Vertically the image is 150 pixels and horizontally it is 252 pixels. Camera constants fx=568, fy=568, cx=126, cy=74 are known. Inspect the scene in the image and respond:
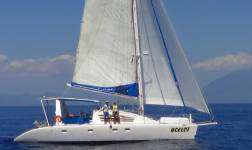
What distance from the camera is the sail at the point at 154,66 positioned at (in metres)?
43.8

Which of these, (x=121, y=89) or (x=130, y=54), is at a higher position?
(x=130, y=54)

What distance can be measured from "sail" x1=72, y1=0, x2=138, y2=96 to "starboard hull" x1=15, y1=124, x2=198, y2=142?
338 centimetres

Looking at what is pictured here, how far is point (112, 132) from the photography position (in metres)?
42.1

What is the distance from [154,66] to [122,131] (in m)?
5.75

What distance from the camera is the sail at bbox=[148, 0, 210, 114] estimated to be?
4322 centimetres

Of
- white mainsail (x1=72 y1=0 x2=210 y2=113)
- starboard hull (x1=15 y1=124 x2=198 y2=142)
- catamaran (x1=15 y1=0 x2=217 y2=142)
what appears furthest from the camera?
white mainsail (x1=72 y1=0 x2=210 y2=113)

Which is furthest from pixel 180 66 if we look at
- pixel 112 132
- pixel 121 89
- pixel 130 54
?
pixel 112 132

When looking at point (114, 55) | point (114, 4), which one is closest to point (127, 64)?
point (114, 55)

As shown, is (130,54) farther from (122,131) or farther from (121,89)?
(122,131)

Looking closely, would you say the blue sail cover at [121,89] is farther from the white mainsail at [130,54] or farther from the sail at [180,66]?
the sail at [180,66]

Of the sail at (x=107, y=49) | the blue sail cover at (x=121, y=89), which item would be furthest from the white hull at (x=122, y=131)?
the sail at (x=107, y=49)

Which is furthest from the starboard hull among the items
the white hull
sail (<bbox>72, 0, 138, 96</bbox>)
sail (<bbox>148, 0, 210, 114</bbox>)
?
sail (<bbox>72, 0, 138, 96</bbox>)

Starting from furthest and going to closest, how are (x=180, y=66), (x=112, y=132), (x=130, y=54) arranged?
(x=130, y=54) < (x=180, y=66) < (x=112, y=132)

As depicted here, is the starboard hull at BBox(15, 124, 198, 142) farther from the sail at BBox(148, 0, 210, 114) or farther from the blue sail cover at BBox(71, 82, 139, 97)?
the blue sail cover at BBox(71, 82, 139, 97)
